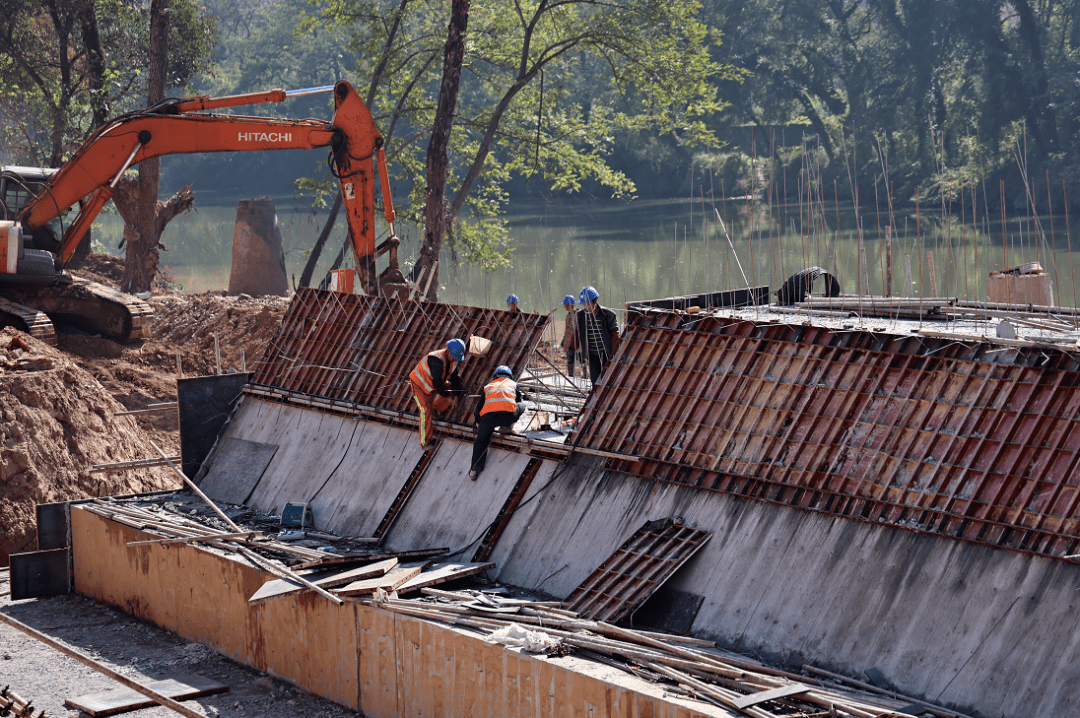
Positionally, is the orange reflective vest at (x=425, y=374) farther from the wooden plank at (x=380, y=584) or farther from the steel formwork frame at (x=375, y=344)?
the wooden plank at (x=380, y=584)

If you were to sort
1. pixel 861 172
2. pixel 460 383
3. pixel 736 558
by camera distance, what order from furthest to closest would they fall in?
1. pixel 861 172
2. pixel 460 383
3. pixel 736 558

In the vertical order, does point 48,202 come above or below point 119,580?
above

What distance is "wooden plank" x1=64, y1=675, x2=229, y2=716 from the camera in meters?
12.7

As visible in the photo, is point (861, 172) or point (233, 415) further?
point (861, 172)

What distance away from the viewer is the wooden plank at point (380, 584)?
1223cm

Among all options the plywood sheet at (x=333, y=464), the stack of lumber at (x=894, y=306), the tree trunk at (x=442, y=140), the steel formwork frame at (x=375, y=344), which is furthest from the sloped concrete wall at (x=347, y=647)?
the tree trunk at (x=442, y=140)

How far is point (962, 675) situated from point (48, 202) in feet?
68.8

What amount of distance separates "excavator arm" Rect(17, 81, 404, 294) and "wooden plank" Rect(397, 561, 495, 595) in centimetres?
1067

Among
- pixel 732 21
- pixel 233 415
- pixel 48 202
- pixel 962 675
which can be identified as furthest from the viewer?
pixel 732 21

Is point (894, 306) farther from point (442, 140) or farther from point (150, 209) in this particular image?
point (150, 209)

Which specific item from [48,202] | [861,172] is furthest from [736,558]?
[861,172]

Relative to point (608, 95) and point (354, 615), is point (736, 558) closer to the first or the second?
point (354, 615)

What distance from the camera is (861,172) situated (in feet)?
202

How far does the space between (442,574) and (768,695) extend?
4892 millimetres
